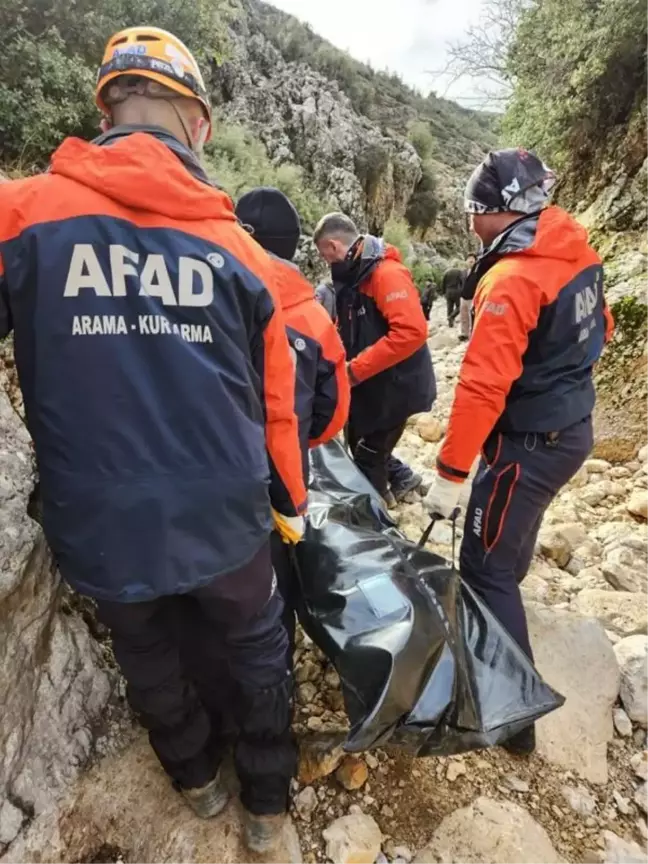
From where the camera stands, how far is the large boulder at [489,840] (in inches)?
67.2

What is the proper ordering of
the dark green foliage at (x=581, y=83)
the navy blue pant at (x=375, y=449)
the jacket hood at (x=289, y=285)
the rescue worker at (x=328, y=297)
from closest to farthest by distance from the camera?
1. the jacket hood at (x=289, y=285)
2. the navy blue pant at (x=375, y=449)
3. the rescue worker at (x=328, y=297)
4. the dark green foliage at (x=581, y=83)

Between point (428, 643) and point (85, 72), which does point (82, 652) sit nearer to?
point (428, 643)

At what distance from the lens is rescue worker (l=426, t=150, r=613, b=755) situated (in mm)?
2018

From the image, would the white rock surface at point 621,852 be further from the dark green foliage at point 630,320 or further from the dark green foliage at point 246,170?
the dark green foliage at point 246,170

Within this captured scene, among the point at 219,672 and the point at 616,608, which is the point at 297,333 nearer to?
the point at 219,672

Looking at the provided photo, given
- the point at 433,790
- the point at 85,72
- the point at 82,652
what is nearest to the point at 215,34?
the point at 85,72

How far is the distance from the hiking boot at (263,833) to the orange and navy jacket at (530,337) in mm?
1333

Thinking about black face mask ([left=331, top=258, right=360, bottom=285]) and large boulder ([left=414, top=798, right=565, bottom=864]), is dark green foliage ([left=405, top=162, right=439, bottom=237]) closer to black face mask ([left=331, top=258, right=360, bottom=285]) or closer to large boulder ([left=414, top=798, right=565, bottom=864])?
black face mask ([left=331, top=258, right=360, bottom=285])

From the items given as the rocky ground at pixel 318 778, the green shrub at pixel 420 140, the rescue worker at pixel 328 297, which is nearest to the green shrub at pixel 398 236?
the green shrub at pixel 420 140

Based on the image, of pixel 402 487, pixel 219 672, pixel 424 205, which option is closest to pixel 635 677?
pixel 219 672

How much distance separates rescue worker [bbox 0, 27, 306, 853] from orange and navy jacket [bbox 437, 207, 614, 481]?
905 mm

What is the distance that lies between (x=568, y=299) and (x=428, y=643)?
1.30 m

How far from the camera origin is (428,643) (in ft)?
→ 5.57

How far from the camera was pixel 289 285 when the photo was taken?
194cm
